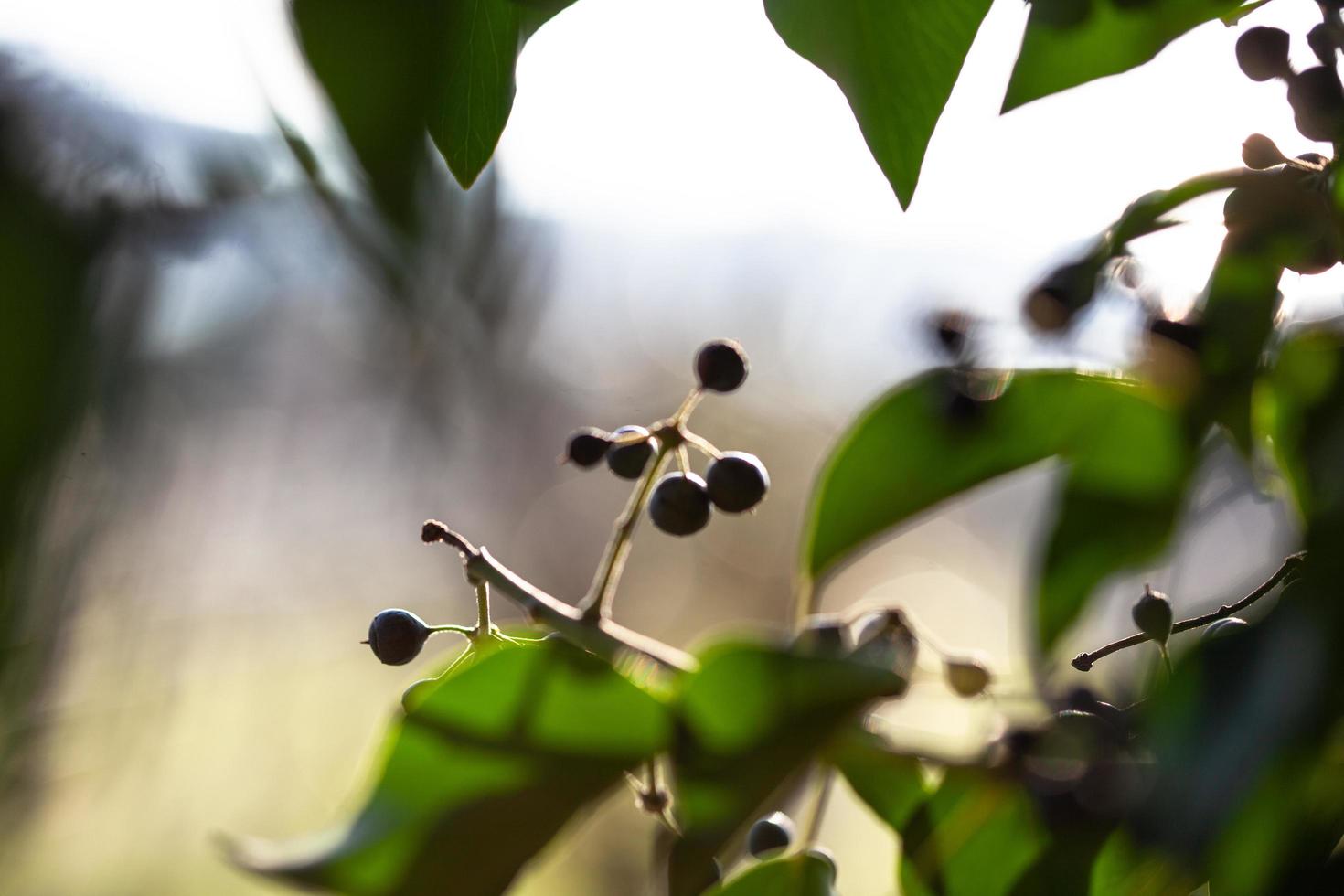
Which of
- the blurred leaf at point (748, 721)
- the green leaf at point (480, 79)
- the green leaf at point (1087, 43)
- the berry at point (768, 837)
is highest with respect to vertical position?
the green leaf at point (1087, 43)

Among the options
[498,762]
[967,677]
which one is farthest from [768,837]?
[498,762]

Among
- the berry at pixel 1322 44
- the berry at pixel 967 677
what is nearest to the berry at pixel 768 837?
the berry at pixel 967 677

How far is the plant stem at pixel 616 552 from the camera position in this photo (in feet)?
1.05

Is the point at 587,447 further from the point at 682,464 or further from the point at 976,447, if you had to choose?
the point at 976,447

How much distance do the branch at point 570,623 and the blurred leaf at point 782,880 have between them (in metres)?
0.07

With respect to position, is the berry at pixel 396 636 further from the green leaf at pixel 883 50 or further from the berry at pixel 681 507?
the green leaf at pixel 883 50

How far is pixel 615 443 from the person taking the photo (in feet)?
1.48

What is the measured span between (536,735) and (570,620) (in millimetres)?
90

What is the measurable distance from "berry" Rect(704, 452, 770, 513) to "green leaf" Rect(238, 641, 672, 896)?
19cm

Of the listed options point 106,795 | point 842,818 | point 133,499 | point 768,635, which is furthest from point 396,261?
point 106,795

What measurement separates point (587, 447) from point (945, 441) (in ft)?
0.58

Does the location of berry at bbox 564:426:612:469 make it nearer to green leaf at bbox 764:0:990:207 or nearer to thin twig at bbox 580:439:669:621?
thin twig at bbox 580:439:669:621

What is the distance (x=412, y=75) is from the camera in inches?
8.6

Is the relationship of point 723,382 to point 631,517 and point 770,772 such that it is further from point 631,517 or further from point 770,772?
point 770,772
